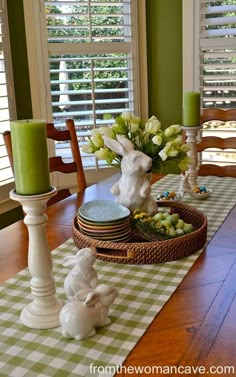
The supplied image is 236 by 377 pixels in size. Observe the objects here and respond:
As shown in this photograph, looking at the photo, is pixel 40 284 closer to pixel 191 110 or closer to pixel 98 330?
pixel 98 330

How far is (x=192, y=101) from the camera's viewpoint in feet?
5.75

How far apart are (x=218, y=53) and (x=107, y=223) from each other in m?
1.99

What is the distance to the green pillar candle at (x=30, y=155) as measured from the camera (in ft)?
2.85

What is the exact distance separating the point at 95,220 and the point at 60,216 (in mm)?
395

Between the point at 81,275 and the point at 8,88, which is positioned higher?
the point at 8,88

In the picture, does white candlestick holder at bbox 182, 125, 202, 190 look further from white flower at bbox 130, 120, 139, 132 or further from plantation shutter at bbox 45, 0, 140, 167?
plantation shutter at bbox 45, 0, 140, 167

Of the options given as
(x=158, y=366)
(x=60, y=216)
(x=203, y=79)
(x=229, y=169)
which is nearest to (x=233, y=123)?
(x=203, y=79)

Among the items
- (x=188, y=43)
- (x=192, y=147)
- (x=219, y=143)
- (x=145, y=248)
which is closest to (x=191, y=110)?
(x=192, y=147)

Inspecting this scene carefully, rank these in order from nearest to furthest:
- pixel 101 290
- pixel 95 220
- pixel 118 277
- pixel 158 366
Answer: pixel 158 366
pixel 101 290
pixel 118 277
pixel 95 220

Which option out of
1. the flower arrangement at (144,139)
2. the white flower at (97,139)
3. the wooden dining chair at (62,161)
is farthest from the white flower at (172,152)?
the wooden dining chair at (62,161)

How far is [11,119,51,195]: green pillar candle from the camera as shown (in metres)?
0.87

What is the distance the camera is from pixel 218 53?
2.85 meters

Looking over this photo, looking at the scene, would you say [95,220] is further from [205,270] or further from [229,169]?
[229,169]

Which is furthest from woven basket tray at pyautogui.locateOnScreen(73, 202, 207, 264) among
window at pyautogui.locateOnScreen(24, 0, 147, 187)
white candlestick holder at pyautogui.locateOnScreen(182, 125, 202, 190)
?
window at pyautogui.locateOnScreen(24, 0, 147, 187)
